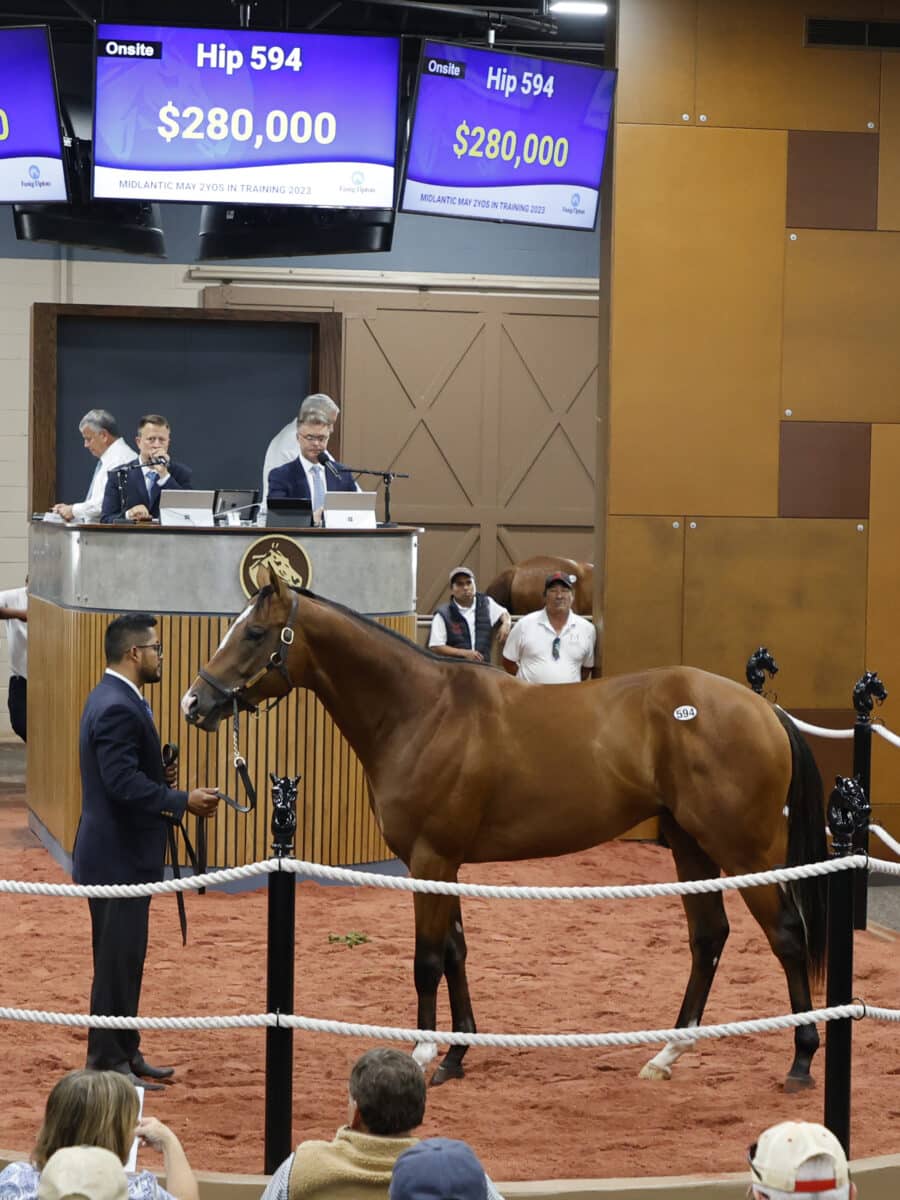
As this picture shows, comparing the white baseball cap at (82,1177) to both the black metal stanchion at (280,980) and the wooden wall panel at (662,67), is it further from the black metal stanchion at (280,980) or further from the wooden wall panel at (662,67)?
the wooden wall panel at (662,67)

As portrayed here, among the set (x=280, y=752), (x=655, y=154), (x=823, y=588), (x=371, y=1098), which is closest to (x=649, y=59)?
(x=655, y=154)

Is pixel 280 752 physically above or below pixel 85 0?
below

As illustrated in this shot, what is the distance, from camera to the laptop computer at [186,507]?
8.77 meters

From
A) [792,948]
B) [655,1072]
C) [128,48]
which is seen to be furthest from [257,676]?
[128,48]

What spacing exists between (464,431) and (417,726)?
9134mm

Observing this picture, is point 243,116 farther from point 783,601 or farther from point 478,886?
point 478,886

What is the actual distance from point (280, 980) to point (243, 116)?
643cm

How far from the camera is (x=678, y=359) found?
1023cm

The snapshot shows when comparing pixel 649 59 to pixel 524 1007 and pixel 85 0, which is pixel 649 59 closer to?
pixel 85 0

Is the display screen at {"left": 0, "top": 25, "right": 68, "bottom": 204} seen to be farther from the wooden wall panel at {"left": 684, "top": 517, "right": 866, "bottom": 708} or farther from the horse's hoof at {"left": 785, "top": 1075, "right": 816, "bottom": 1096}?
the horse's hoof at {"left": 785, "top": 1075, "right": 816, "bottom": 1096}

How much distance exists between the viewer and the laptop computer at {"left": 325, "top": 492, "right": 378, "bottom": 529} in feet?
28.6

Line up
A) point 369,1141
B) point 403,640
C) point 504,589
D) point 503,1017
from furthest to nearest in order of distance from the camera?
point 504,589
point 503,1017
point 403,640
point 369,1141

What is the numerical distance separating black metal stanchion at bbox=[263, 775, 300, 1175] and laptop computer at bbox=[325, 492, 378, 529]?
4266 millimetres

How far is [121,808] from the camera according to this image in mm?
5395
